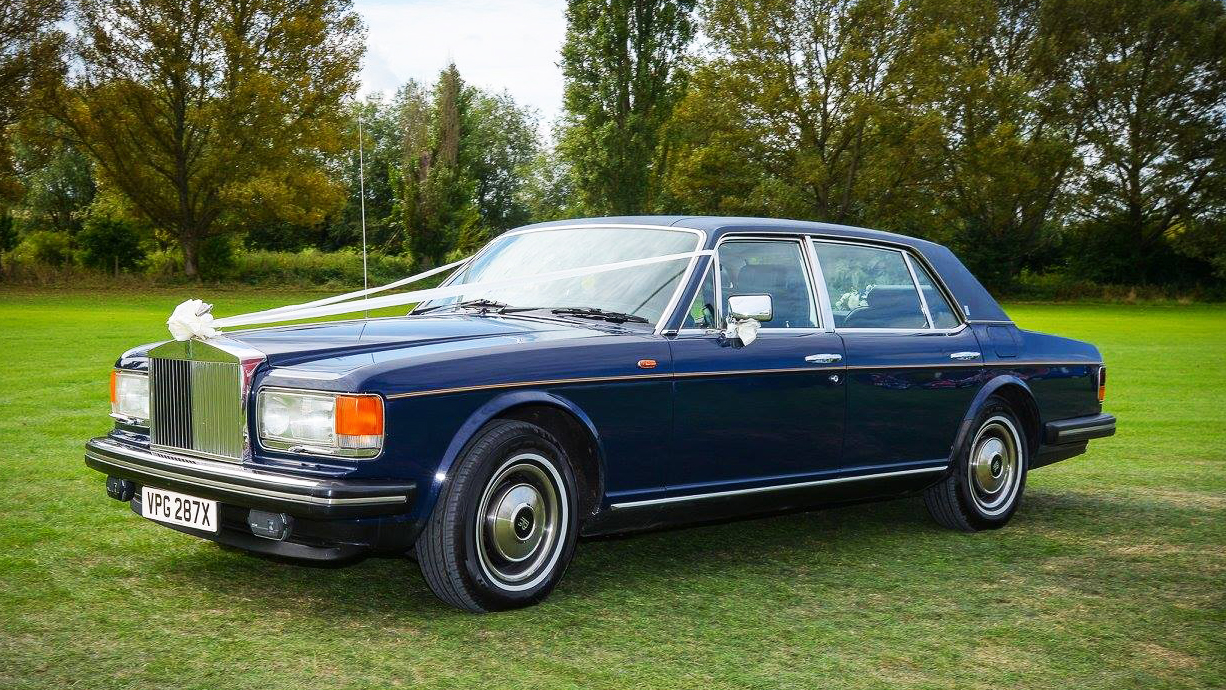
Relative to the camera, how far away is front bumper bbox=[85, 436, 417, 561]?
4.32 meters

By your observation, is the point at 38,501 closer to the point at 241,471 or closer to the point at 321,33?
the point at 241,471

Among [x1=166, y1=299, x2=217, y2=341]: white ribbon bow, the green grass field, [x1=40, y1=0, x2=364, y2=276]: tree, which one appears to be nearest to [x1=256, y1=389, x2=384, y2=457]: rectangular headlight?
[x1=166, y1=299, x2=217, y2=341]: white ribbon bow

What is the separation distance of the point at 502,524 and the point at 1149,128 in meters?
54.1

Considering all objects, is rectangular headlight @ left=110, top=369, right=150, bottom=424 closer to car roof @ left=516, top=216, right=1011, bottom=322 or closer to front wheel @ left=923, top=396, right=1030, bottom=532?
car roof @ left=516, top=216, right=1011, bottom=322

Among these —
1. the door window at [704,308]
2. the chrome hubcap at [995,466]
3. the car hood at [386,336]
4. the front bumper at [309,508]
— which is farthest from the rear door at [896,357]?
the front bumper at [309,508]

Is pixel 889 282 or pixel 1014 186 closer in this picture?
pixel 889 282

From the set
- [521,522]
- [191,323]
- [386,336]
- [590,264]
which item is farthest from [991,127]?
Answer: [191,323]

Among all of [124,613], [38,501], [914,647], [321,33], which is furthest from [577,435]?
[321,33]

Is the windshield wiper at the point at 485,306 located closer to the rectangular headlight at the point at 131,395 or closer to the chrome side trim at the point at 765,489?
the chrome side trim at the point at 765,489

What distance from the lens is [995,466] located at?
6887mm

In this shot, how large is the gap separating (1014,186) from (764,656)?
50254 mm

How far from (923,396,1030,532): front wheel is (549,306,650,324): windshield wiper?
7.46 ft

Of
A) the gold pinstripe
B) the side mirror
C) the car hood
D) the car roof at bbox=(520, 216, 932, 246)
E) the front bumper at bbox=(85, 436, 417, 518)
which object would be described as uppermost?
the car roof at bbox=(520, 216, 932, 246)

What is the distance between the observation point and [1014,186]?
167 feet
